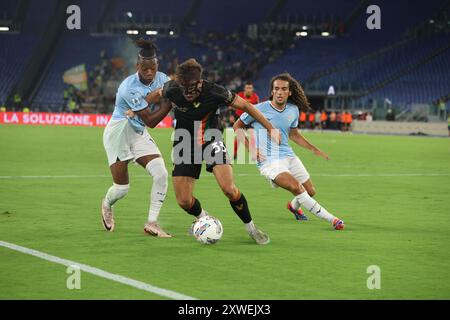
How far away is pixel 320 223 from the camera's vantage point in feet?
38.9

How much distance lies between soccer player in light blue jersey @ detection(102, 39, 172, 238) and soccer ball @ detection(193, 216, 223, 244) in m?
0.81

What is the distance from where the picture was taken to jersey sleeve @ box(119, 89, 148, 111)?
33.3ft

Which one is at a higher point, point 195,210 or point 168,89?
point 168,89

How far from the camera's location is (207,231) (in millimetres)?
9562

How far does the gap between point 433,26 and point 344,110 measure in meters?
8.38

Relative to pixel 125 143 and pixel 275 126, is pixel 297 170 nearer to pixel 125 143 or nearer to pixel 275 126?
pixel 275 126

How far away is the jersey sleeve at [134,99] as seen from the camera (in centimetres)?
1016

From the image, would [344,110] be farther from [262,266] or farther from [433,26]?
[262,266]

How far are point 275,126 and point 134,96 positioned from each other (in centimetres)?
247

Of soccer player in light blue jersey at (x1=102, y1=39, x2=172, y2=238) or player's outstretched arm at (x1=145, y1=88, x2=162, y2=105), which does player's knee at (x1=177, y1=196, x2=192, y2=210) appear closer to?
soccer player in light blue jersey at (x1=102, y1=39, x2=172, y2=238)

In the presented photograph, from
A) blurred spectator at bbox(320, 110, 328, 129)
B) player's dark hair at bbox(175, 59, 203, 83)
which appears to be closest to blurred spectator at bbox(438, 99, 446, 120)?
blurred spectator at bbox(320, 110, 328, 129)

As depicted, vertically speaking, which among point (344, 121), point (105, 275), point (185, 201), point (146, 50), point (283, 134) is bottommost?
point (105, 275)

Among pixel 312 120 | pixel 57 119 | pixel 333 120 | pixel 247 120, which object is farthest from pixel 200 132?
pixel 333 120
